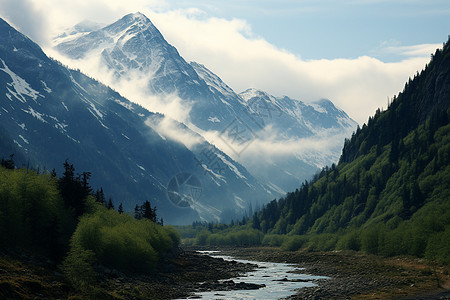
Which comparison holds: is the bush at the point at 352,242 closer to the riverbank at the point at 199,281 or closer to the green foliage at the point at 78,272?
the riverbank at the point at 199,281

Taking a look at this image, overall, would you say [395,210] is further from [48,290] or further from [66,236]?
[48,290]

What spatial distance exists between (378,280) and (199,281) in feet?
123

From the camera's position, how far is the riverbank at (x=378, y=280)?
8138 cm

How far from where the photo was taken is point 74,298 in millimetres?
Answer: 61344

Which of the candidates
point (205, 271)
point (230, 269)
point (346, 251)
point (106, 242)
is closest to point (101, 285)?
point (106, 242)

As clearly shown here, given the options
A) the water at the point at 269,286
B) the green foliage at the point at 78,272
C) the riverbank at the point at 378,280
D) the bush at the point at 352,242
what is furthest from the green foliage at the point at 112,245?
the bush at the point at 352,242

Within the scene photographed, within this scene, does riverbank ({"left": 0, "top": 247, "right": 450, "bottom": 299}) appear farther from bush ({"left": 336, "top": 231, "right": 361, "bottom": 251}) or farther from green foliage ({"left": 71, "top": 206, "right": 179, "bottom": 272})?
bush ({"left": 336, "top": 231, "right": 361, "bottom": 251})

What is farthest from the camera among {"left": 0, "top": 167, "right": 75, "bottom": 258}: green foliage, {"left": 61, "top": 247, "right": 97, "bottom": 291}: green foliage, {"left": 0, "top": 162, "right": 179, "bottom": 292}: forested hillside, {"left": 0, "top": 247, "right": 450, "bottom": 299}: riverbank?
{"left": 0, "top": 167, "right": 75, "bottom": 258}: green foliage

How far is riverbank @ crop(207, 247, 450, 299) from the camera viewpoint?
81.4 metres

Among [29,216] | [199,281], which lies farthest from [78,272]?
[199,281]

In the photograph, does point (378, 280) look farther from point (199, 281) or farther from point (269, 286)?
point (199, 281)

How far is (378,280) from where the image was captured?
9981 cm

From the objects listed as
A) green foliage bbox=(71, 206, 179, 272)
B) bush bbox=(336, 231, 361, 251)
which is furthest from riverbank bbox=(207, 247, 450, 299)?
green foliage bbox=(71, 206, 179, 272)

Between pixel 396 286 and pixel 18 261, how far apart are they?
63112 millimetres
